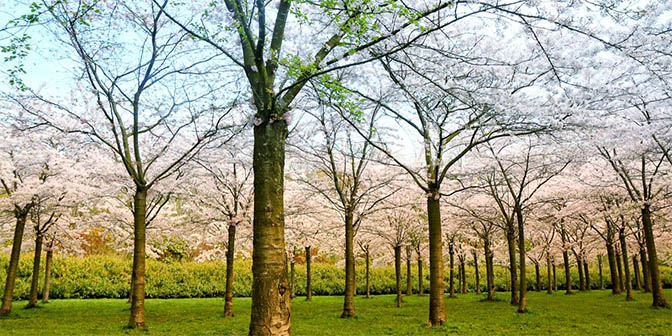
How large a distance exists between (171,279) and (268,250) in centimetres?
2252

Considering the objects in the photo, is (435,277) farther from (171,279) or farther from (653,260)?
(171,279)

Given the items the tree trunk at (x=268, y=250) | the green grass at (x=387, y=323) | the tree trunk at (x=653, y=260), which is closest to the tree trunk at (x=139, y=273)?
the green grass at (x=387, y=323)

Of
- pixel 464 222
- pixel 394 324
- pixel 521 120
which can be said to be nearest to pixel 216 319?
pixel 394 324

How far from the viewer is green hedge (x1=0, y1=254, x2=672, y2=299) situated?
2286 cm

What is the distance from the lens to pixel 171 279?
1006 inches

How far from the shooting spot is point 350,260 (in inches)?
488

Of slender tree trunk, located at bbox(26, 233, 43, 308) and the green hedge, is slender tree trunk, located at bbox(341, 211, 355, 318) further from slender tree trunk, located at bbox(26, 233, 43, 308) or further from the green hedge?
the green hedge

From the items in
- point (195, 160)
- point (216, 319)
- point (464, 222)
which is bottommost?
point (216, 319)

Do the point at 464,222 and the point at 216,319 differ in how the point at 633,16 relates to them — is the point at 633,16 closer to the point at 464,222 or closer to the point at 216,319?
the point at 216,319

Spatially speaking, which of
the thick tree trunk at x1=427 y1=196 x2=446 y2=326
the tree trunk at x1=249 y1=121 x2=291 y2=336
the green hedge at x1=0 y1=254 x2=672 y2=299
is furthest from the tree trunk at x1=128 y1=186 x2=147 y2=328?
the green hedge at x1=0 y1=254 x2=672 y2=299

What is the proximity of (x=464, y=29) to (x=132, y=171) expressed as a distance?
7.86m

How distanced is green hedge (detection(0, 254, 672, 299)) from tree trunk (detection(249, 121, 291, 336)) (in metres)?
21.5

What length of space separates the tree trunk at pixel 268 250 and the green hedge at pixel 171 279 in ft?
70.6

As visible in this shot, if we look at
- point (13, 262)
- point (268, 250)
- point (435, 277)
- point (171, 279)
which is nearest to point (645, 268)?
point (435, 277)
